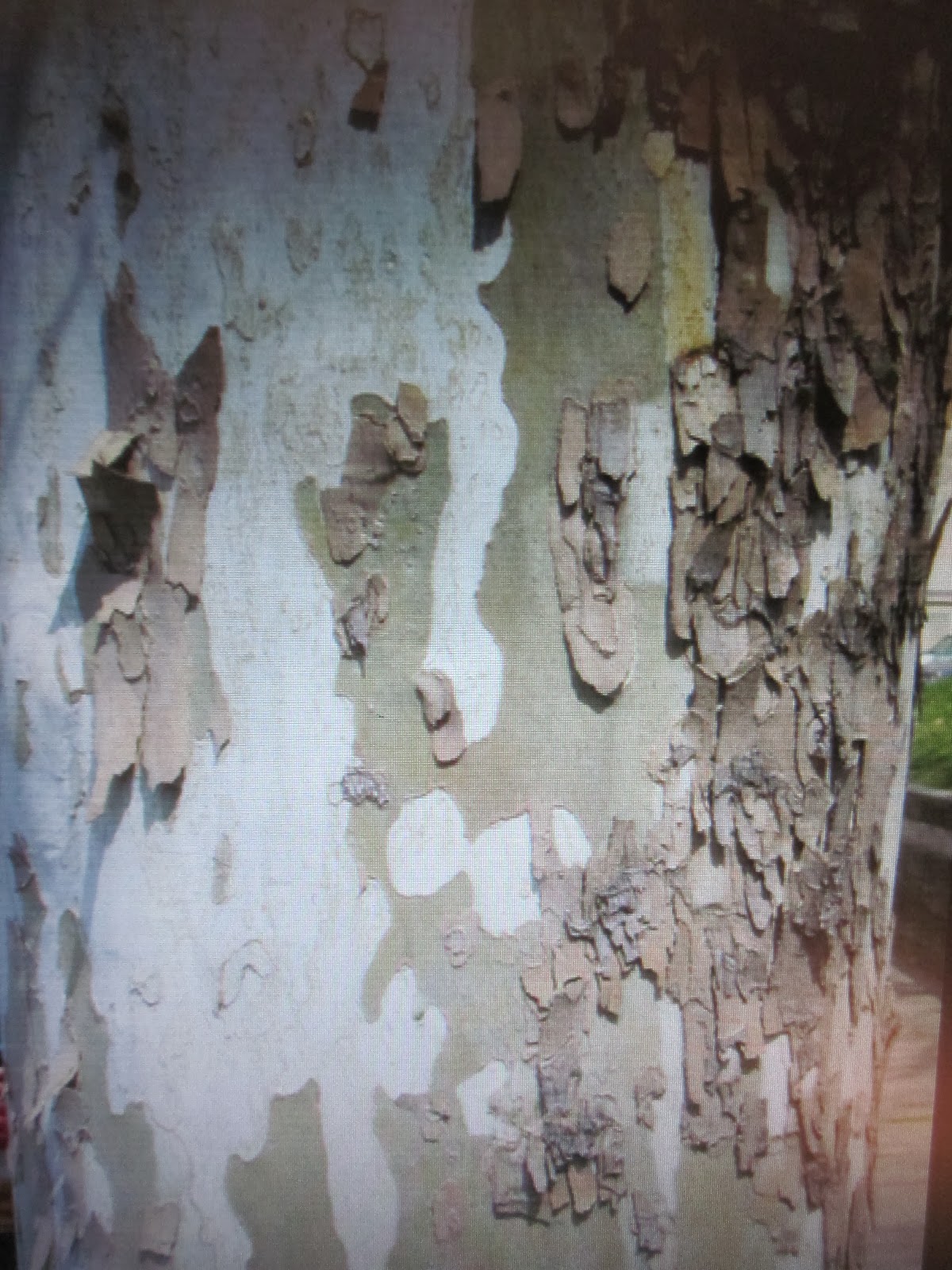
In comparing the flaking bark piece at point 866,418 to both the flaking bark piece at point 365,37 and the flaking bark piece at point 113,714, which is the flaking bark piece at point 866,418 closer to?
the flaking bark piece at point 365,37

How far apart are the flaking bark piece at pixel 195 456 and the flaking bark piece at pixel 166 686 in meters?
0.01

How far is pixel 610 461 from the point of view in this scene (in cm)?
60

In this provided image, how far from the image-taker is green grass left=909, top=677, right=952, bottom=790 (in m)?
2.82

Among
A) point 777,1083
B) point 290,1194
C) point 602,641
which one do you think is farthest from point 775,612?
point 290,1194

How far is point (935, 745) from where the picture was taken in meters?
2.86

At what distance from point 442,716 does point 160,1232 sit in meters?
0.40

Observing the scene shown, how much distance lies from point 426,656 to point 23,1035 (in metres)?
0.38

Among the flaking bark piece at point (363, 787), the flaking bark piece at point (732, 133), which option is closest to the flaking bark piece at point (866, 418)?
the flaking bark piece at point (732, 133)

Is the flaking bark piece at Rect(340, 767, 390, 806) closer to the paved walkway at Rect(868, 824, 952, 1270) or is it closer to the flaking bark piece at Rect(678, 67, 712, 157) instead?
the flaking bark piece at Rect(678, 67, 712, 157)

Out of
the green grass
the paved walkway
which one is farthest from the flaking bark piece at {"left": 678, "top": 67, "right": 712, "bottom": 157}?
the green grass

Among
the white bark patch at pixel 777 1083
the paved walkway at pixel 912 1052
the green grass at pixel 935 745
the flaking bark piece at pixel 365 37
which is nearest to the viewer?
the flaking bark piece at pixel 365 37

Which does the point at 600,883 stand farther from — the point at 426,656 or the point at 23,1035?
the point at 23,1035

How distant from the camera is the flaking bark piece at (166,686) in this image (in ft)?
1.98

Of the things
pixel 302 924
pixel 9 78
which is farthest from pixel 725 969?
pixel 9 78
